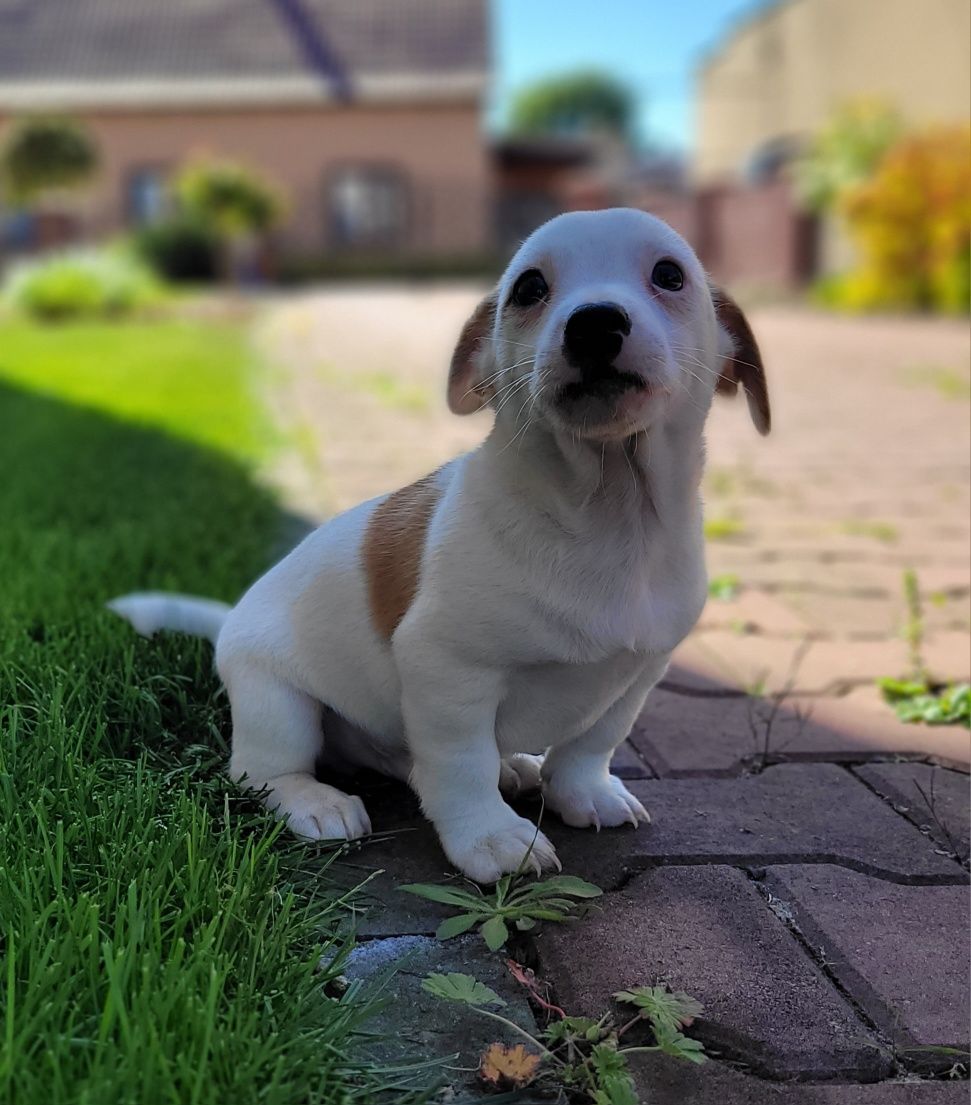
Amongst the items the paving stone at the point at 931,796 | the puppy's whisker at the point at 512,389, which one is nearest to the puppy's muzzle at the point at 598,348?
the puppy's whisker at the point at 512,389

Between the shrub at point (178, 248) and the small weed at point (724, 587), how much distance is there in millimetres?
20554

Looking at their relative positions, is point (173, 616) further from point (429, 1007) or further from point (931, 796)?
point (931, 796)

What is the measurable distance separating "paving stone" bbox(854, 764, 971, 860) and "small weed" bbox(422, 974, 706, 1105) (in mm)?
761

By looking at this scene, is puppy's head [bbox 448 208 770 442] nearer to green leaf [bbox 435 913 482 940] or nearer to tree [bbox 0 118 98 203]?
green leaf [bbox 435 913 482 940]

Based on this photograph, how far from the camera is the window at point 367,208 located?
92.9ft

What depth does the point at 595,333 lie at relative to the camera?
1745 mm

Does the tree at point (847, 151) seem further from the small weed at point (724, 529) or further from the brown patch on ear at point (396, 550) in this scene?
the brown patch on ear at point (396, 550)

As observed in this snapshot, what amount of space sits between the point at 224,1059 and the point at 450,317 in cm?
1474

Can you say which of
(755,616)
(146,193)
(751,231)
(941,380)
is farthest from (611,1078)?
(146,193)

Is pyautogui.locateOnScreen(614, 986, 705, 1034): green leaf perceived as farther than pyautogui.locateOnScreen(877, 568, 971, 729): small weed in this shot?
No

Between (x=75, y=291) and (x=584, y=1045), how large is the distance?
1415cm

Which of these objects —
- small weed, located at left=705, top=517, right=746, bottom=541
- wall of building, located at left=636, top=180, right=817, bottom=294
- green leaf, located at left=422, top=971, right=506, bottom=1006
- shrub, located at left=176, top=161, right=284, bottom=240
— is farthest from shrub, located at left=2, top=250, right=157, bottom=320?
green leaf, located at left=422, top=971, right=506, bottom=1006

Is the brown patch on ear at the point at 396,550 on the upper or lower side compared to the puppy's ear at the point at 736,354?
lower

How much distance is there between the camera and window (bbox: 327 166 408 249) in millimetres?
28312
